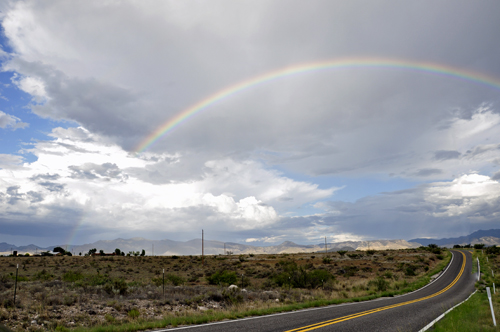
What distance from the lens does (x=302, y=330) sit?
10.9 meters

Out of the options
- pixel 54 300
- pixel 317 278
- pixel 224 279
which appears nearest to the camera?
pixel 54 300

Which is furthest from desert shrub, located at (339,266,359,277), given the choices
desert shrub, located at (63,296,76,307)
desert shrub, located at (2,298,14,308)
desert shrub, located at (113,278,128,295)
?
desert shrub, located at (2,298,14,308)

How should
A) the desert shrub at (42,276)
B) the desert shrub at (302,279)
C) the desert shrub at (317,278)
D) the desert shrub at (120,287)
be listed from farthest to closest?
the desert shrub at (302,279)
the desert shrub at (317,278)
the desert shrub at (42,276)
the desert shrub at (120,287)

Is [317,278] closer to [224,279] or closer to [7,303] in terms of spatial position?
[224,279]

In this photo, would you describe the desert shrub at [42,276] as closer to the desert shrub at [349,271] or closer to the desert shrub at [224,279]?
the desert shrub at [224,279]

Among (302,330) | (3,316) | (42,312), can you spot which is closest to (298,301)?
(302,330)

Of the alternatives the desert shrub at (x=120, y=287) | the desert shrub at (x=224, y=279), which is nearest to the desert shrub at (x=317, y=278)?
the desert shrub at (x=224, y=279)

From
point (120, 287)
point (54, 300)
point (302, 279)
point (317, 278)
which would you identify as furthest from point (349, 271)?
point (54, 300)

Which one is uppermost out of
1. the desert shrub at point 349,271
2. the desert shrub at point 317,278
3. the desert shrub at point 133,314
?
the desert shrub at point 133,314

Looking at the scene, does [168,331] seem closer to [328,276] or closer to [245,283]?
[245,283]

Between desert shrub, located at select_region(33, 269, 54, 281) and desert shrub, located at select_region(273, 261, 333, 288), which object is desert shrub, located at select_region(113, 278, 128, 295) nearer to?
desert shrub, located at select_region(33, 269, 54, 281)

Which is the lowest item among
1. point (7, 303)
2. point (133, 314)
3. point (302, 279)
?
point (302, 279)

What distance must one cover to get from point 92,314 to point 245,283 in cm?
2167

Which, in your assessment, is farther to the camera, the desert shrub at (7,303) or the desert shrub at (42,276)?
the desert shrub at (42,276)
